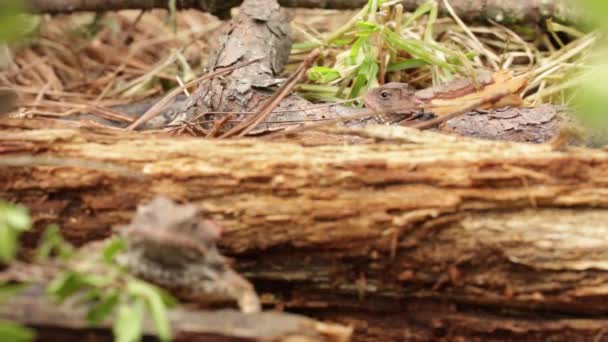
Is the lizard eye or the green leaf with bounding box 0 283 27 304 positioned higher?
the lizard eye

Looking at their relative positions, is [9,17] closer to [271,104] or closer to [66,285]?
[66,285]

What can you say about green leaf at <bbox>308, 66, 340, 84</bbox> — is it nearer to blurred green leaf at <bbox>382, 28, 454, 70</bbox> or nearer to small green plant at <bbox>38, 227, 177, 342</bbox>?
blurred green leaf at <bbox>382, 28, 454, 70</bbox>

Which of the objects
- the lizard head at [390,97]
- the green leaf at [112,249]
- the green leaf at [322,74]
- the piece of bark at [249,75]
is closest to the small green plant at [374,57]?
the green leaf at [322,74]

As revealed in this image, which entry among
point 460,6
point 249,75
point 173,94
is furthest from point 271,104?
point 460,6

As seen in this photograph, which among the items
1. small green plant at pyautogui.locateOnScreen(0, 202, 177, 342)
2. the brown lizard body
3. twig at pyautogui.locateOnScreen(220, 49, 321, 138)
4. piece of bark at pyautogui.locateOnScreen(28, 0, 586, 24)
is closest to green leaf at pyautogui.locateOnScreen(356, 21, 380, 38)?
the brown lizard body

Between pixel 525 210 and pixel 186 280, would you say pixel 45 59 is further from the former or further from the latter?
pixel 525 210
